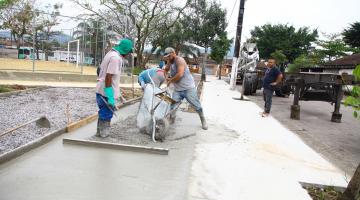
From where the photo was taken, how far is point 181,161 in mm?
5309

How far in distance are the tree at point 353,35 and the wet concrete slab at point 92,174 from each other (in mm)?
36443

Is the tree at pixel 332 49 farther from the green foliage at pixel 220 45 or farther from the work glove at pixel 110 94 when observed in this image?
the work glove at pixel 110 94

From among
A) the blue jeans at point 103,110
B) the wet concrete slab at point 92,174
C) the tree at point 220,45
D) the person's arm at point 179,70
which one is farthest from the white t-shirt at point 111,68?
the tree at point 220,45

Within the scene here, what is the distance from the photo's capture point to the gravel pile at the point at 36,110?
5715 millimetres

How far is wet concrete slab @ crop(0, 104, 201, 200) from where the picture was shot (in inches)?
151

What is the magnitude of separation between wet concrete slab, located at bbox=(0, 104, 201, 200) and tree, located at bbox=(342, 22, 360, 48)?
36.4 m

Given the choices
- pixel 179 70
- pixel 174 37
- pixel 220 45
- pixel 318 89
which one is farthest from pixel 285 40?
pixel 179 70

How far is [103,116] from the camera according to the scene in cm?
586

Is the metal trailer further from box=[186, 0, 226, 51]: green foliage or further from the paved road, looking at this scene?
box=[186, 0, 226, 51]: green foliage

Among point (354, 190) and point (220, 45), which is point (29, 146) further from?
point (220, 45)

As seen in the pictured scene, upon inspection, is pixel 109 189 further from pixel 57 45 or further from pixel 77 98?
pixel 57 45

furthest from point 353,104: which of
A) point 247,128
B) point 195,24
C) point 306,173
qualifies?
point 195,24

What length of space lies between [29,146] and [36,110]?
326 cm

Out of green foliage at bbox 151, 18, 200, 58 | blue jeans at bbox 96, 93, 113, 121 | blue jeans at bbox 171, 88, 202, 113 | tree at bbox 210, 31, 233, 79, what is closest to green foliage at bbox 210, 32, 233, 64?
tree at bbox 210, 31, 233, 79
